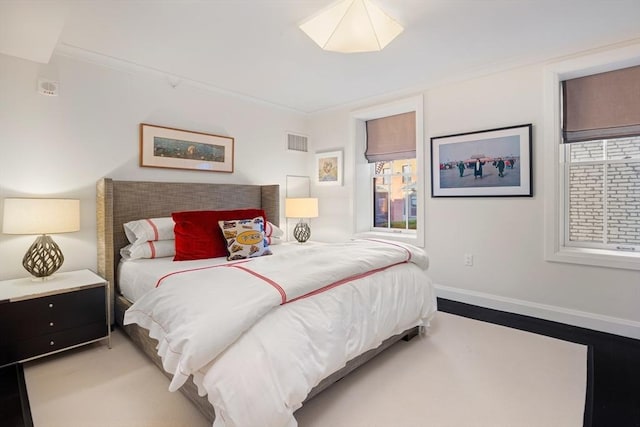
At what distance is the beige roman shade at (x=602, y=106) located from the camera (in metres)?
2.63

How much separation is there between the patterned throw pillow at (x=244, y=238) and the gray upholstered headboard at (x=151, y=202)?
30.3 inches

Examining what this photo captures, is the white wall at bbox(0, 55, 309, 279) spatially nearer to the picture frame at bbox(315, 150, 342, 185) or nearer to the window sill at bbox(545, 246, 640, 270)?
the picture frame at bbox(315, 150, 342, 185)

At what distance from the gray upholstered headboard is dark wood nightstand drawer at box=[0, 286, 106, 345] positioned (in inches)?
14.5

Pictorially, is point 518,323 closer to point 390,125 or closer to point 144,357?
point 390,125

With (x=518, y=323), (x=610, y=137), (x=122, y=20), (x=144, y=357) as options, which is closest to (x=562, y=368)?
(x=518, y=323)

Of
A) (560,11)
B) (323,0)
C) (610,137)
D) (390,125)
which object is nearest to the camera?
(323,0)

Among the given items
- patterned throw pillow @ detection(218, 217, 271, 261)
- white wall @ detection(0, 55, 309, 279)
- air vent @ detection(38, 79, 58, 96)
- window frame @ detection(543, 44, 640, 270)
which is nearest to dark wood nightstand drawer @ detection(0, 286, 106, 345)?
Answer: white wall @ detection(0, 55, 309, 279)

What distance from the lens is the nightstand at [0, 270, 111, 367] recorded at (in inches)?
80.5

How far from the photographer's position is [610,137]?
273 centimetres

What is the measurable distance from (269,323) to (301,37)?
7.21 feet

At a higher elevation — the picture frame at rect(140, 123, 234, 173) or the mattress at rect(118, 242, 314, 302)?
the picture frame at rect(140, 123, 234, 173)

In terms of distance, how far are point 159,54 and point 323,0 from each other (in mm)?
A: 1616

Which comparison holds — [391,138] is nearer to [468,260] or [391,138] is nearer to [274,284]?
[468,260]

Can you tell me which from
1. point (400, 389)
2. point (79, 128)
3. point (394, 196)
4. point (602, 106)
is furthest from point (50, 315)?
point (602, 106)
